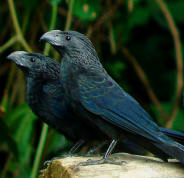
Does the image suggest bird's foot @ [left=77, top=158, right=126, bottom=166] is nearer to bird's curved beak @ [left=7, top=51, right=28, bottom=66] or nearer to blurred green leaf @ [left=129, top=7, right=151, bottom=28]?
bird's curved beak @ [left=7, top=51, right=28, bottom=66]

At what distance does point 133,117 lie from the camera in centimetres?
246

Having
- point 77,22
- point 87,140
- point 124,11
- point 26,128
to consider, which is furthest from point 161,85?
point 87,140

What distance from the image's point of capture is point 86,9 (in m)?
4.11

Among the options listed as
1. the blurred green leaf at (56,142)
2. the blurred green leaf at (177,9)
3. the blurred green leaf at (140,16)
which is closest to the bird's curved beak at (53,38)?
the blurred green leaf at (56,142)

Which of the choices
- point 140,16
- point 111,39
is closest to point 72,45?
point 111,39

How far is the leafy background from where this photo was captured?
3999mm

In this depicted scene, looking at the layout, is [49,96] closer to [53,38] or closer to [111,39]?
[53,38]

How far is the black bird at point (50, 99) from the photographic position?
2.68 metres

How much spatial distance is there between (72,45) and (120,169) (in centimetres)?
56

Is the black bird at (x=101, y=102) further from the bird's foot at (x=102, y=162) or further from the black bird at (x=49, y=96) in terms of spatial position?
the black bird at (x=49, y=96)

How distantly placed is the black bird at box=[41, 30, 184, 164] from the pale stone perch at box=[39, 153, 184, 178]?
0.06m

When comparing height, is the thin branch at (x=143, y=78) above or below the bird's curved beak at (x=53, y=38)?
below

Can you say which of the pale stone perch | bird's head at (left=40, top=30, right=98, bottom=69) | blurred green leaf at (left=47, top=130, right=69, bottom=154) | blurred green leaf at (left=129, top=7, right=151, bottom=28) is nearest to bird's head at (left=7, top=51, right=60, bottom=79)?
Result: bird's head at (left=40, top=30, right=98, bottom=69)

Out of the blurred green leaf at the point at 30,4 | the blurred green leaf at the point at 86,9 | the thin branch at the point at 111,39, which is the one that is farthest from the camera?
the thin branch at the point at 111,39
